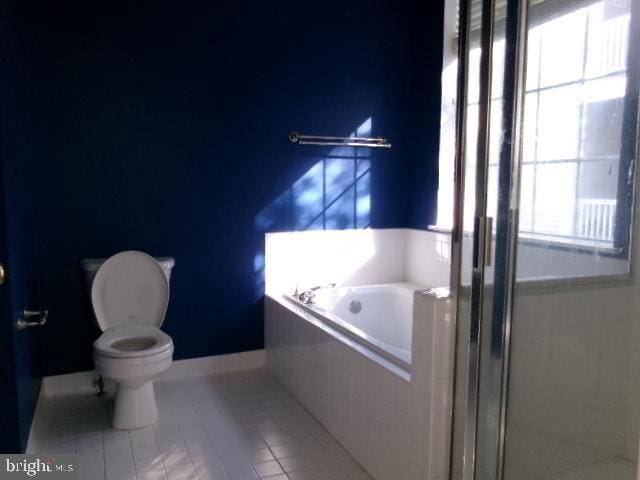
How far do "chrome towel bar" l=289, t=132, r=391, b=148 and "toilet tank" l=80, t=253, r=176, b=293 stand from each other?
42.5 inches

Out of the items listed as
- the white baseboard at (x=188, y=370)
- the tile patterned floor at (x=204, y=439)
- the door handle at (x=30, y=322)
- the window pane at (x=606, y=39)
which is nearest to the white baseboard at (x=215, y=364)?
the white baseboard at (x=188, y=370)

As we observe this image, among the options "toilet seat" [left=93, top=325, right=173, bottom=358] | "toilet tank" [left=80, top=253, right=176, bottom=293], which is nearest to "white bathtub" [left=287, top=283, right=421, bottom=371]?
"toilet tank" [left=80, top=253, right=176, bottom=293]

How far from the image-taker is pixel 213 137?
325cm

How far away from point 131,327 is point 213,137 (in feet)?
3.91

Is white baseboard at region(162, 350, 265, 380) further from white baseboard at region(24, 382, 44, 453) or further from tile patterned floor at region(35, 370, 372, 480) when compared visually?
white baseboard at region(24, 382, 44, 453)

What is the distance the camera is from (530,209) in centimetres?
148

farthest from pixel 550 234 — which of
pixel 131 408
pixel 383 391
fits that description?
pixel 131 408

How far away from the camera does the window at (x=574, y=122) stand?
1.31 m

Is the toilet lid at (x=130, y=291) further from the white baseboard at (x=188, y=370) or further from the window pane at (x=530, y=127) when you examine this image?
the window pane at (x=530, y=127)

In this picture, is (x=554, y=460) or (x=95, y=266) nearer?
(x=554, y=460)

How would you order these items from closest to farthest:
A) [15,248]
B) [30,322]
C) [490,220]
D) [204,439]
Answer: [490,220] < [30,322] < [15,248] < [204,439]

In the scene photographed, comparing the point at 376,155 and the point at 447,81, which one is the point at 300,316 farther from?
the point at 447,81

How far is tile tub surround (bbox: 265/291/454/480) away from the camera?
1.84 meters

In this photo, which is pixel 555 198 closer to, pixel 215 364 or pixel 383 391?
pixel 383 391
